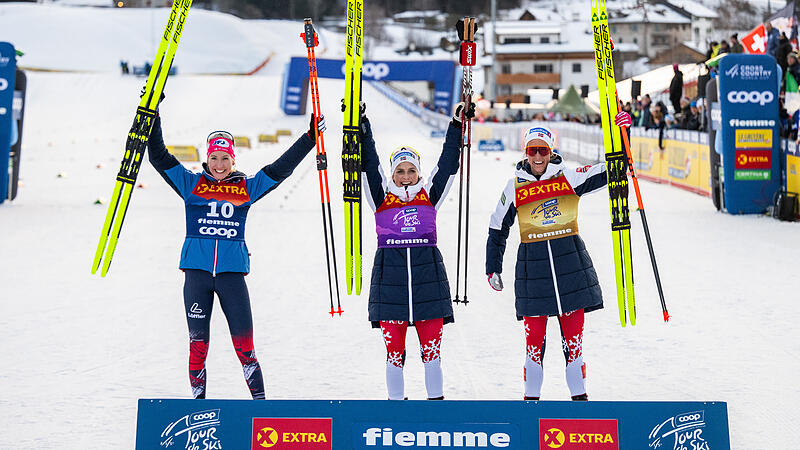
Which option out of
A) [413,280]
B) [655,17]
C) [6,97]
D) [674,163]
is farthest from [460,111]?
[655,17]

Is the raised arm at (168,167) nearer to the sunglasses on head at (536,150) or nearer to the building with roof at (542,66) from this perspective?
the sunglasses on head at (536,150)

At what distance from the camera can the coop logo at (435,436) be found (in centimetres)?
446

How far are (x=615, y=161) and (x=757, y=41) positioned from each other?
16141 mm

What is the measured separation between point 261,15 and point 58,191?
12578cm

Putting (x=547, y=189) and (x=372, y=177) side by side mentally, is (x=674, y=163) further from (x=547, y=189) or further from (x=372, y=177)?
(x=372, y=177)

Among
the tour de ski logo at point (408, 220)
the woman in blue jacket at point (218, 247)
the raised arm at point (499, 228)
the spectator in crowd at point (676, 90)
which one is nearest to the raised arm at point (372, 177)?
the tour de ski logo at point (408, 220)

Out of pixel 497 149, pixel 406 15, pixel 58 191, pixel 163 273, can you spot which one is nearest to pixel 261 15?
pixel 406 15

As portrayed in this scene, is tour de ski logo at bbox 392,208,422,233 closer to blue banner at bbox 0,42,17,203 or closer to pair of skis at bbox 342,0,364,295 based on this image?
Answer: pair of skis at bbox 342,0,364,295

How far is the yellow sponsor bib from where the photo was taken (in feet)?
17.3

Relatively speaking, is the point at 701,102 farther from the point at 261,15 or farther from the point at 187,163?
the point at 261,15

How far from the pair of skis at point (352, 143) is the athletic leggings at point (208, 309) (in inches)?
22.6

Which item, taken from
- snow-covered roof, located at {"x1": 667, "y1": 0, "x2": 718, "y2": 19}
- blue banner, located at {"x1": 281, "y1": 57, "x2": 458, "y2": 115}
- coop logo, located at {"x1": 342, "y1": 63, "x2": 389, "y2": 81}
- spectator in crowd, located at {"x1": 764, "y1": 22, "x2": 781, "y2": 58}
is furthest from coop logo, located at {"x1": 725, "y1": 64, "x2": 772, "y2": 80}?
snow-covered roof, located at {"x1": 667, "y1": 0, "x2": 718, "y2": 19}

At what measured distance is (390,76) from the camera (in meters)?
50.5

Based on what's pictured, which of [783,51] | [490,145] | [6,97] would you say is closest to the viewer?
[6,97]
